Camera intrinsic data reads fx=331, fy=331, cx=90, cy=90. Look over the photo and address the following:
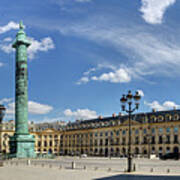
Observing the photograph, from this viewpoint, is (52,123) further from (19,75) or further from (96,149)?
(19,75)

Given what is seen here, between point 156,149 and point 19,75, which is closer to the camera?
point 19,75

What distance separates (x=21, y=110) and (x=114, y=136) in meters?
45.1

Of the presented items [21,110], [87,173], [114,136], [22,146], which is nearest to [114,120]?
[114,136]

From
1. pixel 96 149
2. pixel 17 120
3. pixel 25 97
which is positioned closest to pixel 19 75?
pixel 25 97

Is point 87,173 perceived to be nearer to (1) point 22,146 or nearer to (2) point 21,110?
(1) point 22,146

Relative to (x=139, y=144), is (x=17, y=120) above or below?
above

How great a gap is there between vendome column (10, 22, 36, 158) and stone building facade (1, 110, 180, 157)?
98.9 feet

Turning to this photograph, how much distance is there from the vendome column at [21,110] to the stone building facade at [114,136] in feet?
98.9

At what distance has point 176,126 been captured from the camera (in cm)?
8331

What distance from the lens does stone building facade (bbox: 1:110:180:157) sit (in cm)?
8500

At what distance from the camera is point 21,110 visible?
59219 millimetres

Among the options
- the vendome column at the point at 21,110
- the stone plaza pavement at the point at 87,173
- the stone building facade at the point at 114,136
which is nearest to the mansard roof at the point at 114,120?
the stone building facade at the point at 114,136

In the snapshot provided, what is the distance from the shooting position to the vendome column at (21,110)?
2260 inches

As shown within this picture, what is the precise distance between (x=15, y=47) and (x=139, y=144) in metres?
45.5
